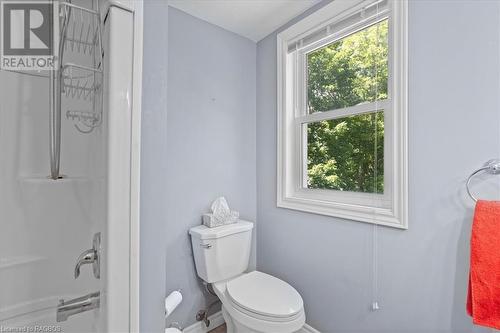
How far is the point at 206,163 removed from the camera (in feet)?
5.60

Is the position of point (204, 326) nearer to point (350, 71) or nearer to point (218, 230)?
point (218, 230)

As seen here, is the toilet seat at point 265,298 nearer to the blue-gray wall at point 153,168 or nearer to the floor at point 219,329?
the floor at point 219,329

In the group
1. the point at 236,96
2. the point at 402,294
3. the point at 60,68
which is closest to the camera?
the point at 60,68

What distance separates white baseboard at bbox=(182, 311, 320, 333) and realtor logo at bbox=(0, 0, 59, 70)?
1.62 meters

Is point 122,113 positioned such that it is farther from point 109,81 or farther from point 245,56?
point 245,56

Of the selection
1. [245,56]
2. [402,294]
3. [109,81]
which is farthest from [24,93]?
[402,294]

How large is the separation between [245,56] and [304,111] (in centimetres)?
66

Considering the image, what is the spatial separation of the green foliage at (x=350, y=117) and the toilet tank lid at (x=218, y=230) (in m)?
0.57

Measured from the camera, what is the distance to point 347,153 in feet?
5.02

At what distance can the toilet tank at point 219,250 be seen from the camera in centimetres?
151

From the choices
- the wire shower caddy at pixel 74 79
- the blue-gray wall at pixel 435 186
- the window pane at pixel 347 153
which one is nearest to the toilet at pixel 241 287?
the blue-gray wall at pixel 435 186

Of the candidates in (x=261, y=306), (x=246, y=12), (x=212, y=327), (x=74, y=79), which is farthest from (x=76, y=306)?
(x=246, y=12)

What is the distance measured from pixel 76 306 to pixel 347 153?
1453 mm

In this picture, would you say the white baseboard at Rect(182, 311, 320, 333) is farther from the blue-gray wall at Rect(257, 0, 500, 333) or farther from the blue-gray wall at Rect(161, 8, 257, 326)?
the blue-gray wall at Rect(257, 0, 500, 333)
